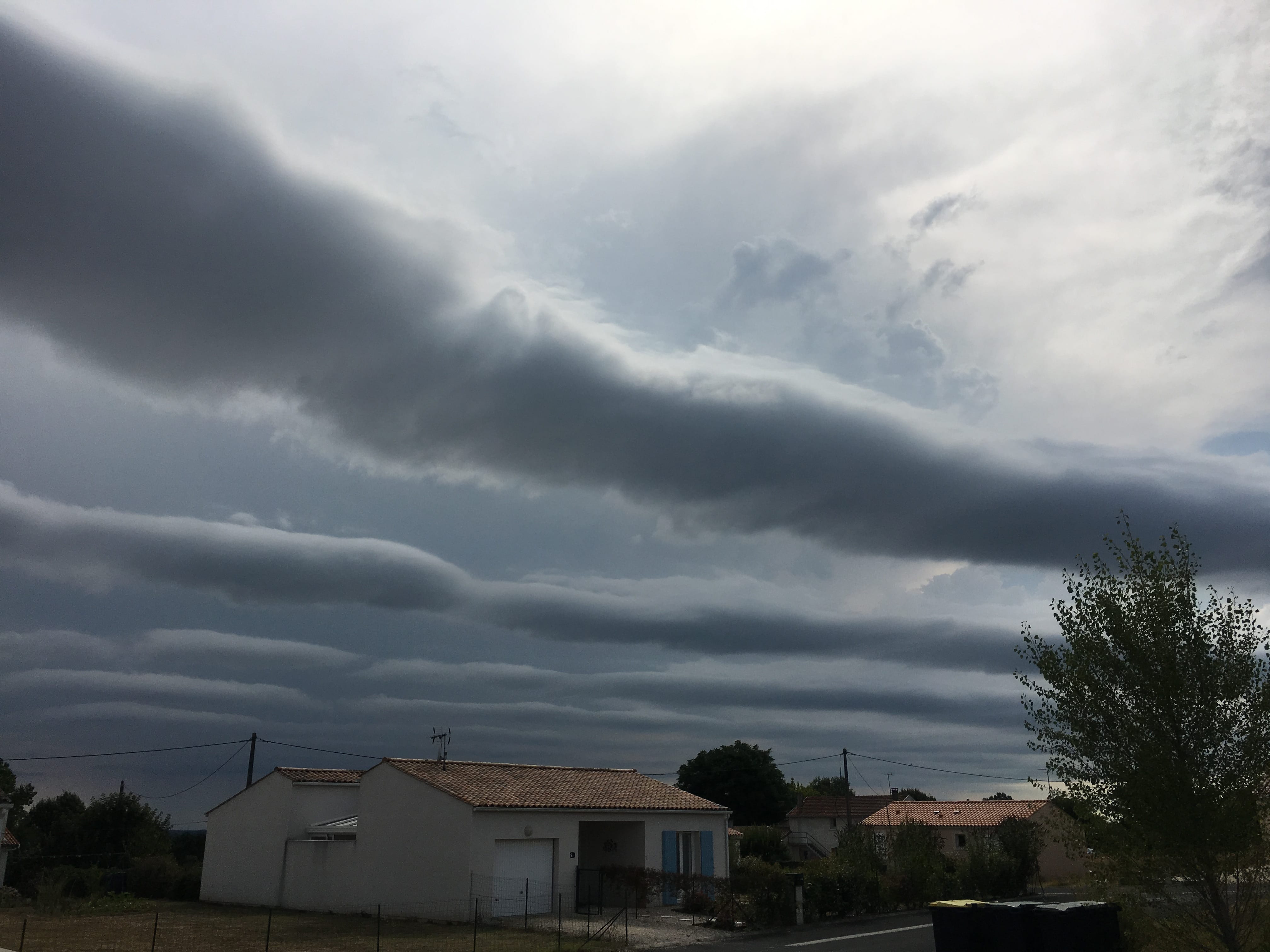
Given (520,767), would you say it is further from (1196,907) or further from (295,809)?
(1196,907)

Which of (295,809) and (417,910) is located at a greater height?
(295,809)

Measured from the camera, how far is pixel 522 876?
98.0 feet

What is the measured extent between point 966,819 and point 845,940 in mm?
47146

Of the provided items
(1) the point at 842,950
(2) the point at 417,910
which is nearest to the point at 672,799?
(2) the point at 417,910

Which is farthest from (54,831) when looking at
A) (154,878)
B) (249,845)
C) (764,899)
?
(764,899)

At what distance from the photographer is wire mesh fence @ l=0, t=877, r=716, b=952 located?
23297 mm

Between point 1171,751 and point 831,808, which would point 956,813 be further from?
point 1171,751

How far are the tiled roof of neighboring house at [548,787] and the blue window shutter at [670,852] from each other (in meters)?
0.99

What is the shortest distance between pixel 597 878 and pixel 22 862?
126 feet

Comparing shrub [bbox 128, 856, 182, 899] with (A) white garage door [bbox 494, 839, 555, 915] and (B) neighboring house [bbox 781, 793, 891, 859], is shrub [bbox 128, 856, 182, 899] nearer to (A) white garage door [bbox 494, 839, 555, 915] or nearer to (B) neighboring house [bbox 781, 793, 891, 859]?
(A) white garage door [bbox 494, 839, 555, 915]

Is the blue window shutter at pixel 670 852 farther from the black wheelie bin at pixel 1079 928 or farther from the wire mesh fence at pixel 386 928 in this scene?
the black wheelie bin at pixel 1079 928

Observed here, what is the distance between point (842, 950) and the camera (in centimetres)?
2309

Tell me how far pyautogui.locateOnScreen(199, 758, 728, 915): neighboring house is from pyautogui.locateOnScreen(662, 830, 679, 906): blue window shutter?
0.16 feet

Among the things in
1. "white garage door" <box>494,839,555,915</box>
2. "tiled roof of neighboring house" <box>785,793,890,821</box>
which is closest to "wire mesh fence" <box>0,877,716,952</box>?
"white garage door" <box>494,839,555,915</box>
